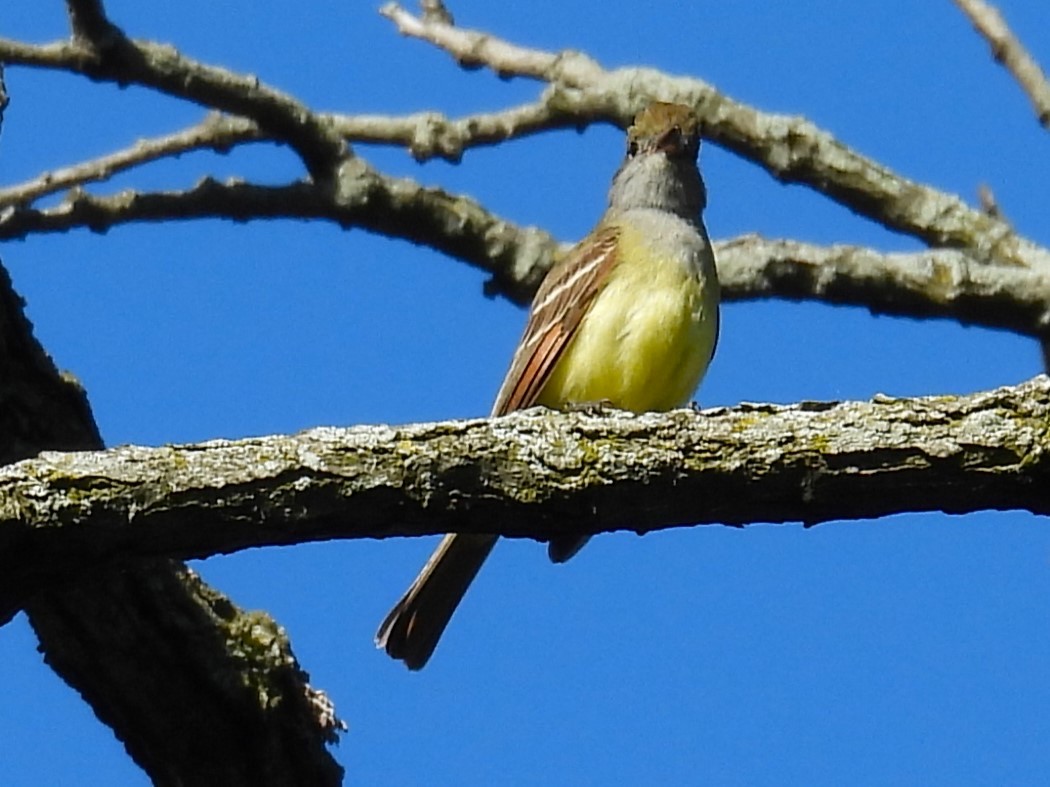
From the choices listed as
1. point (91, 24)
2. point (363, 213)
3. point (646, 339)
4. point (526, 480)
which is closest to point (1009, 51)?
point (646, 339)

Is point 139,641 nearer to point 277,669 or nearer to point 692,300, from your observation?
point 277,669

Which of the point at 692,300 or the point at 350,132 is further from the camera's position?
the point at 350,132

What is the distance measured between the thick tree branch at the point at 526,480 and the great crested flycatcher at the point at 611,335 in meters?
2.37

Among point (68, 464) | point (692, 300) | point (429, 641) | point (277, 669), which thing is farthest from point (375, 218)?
point (68, 464)

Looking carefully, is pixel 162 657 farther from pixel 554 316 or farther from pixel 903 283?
pixel 903 283

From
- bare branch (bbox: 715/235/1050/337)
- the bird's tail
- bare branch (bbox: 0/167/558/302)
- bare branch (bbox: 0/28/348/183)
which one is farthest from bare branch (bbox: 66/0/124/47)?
bare branch (bbox: 715/235/1050/337)

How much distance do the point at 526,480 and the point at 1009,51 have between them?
4.46 meters

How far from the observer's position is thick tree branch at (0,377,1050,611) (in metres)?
4.12

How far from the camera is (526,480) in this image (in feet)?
13.7

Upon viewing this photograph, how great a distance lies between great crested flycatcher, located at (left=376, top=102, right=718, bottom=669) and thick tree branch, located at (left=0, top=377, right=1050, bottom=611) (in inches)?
93.5

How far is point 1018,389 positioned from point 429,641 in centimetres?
301

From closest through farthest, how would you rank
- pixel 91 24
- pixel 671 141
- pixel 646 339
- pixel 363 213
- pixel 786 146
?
pixel 91 24, pixel 646 339, pixel 363 213, pixel 786 146, pixel 671 141

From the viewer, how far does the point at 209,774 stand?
5.53m

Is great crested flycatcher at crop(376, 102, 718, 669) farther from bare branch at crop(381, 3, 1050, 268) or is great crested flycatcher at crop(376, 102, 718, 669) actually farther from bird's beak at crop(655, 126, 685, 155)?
bare branch at crop(381, 3, 1050, 268)
